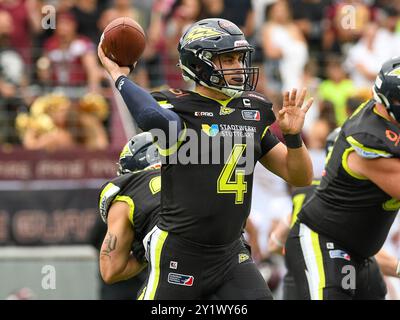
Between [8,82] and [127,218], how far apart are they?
577cm

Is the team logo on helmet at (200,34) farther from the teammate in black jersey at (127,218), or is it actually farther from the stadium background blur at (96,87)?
the stadium background blur at (96,87)

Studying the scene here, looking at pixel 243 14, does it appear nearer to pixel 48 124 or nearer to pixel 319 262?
pixel 48 124

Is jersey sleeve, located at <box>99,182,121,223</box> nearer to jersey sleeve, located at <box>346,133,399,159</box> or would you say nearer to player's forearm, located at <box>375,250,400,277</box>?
jersey sleeve, located at <box>346,133,399,159</box>

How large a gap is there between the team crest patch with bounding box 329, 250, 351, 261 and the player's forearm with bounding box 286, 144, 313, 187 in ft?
2.53

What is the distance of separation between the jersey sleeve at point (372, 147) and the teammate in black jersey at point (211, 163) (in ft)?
1.25

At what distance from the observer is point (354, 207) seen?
677 cm

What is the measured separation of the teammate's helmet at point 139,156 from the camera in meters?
7.00

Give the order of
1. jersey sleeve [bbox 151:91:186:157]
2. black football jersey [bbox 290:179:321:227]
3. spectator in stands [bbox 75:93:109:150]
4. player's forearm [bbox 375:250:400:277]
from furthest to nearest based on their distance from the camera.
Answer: spectator in stands [bbox 75:93:109:150]
black football jersey [bbox 290:179:321:227]
player's forearm [bbox 375:250:400:277]
jersey sleeve [bbox 151:91:186:157]

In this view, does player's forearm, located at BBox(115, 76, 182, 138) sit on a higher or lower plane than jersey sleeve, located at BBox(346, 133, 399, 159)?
higher

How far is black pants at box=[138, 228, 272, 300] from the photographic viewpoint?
6.07m

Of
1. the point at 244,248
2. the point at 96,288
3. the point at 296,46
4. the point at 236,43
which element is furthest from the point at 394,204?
the point at 296,46

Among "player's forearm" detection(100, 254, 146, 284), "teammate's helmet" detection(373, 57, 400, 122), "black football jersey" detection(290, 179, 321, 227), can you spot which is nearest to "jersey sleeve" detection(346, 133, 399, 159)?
"teammate's helmet" detection(373, 57, 400, 122)

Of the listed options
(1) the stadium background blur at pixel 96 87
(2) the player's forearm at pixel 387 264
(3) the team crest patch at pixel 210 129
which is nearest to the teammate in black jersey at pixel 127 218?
(3) the team crest patch at pixel 210 129

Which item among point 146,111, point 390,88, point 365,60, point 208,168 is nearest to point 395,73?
point 390,88
